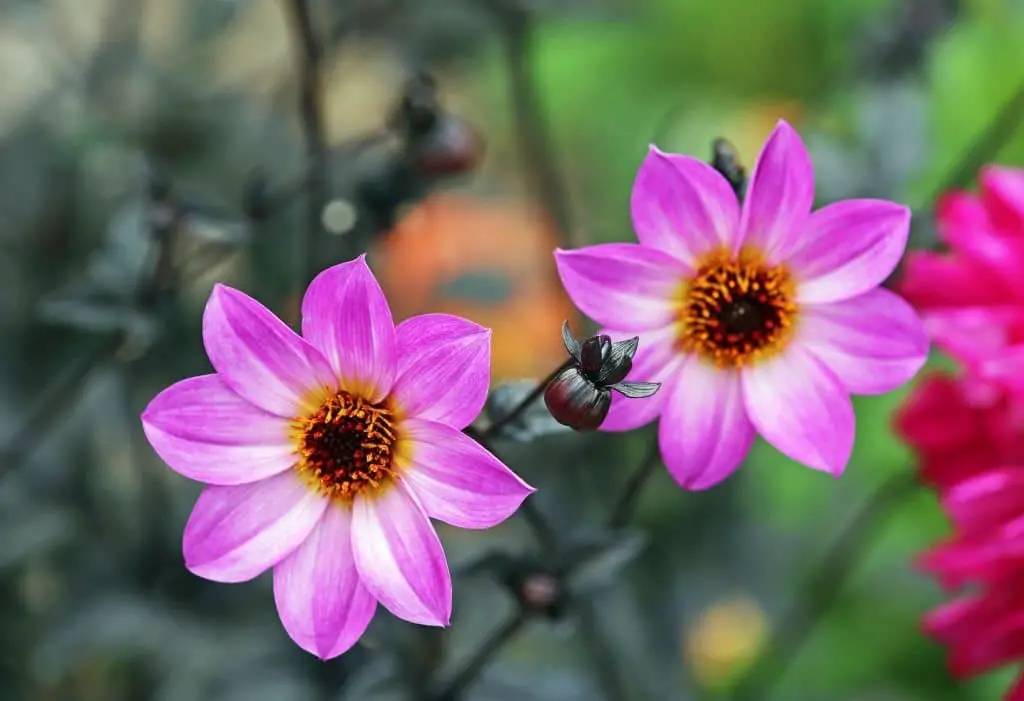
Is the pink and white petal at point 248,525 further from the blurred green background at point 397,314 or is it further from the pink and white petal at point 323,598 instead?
the blurred green background at point 397,314

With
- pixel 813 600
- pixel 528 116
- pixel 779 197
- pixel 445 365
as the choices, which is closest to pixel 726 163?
pixel 779 197

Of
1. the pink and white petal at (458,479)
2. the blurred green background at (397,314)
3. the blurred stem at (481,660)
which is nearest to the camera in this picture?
the pink and white petal at (458,479)

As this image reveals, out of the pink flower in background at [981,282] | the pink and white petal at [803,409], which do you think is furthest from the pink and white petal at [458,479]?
the pink flower in background at [981,282]

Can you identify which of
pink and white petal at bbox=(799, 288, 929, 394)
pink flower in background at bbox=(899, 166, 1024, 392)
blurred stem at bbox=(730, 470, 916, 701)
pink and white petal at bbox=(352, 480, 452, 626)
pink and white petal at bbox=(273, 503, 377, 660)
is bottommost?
blurred stem at bbox=(730, 470, 916, 701)

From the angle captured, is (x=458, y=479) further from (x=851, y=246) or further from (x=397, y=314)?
(x=397, y=314)

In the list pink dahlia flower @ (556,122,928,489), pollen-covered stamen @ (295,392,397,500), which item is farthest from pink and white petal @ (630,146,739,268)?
pollen-covered stamen @ (295,392,397,500)

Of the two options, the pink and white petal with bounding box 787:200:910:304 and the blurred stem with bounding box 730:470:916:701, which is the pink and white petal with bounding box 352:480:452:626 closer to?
the pink and white petal with bounding box 787:200:910:304

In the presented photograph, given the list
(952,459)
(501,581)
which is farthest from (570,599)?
(952,459)
